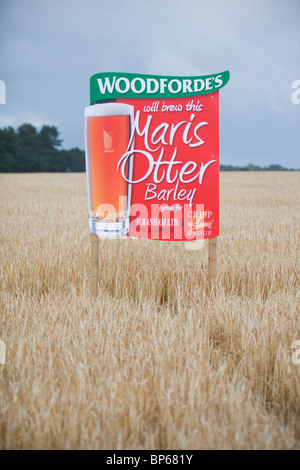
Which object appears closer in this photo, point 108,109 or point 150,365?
point 150,365

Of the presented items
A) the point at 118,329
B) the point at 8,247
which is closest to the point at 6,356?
the point at 118,329

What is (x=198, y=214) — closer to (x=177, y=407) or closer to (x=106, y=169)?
(x=106, y=169)

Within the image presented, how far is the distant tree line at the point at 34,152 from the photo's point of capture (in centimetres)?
4000

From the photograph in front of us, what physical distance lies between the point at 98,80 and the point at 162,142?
0.60m

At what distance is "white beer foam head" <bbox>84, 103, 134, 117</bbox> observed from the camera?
229 cm

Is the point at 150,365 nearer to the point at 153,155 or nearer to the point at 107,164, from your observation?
the point at 107,164

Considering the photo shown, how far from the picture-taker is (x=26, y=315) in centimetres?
216

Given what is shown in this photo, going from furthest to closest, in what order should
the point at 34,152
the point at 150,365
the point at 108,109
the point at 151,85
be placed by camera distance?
the point at 34,152 < the point at 151,85 < the point at 108,109 < the point at 150,365

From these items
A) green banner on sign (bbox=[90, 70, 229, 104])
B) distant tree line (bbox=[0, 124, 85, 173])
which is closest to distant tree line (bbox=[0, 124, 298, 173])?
distant tree line (bbox=[0, 124, 85, 173])

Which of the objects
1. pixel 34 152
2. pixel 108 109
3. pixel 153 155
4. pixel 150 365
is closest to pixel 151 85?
pixel 108 109

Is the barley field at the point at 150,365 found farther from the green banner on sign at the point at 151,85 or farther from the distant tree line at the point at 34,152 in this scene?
the distant tree line at the point at 34,152

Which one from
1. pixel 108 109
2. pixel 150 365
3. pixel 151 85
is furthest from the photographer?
pixel 151 85

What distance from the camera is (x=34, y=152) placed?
4625 cm

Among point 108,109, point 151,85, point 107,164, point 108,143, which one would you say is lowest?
point 107,164
